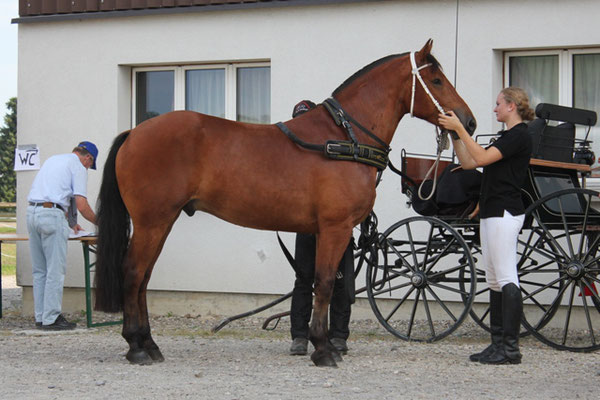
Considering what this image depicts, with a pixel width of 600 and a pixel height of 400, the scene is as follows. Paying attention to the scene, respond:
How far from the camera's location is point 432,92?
6.59 metres

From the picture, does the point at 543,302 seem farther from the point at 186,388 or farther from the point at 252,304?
the point at 186,388

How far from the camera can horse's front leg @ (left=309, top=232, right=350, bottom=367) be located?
6.40 metres

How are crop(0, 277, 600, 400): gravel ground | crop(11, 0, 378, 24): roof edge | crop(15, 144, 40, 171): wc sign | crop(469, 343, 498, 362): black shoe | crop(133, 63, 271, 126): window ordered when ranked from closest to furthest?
crop(0, 277, 600, 400): gravel ground → crop(469, 343, 498, 362): black shoe → crop(11, 0, 378, 24): roof edge → crop(133, 63, 271, 126): window → crop(15, 144, 40, 171): wc sign

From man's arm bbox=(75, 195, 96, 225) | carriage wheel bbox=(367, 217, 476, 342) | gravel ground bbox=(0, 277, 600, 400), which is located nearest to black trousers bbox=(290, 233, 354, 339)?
gravel ground bbox=(0, 277, 600, 400)

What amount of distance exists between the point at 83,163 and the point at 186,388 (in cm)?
399

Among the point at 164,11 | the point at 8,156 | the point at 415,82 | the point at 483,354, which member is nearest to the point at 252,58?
the point at 164,11

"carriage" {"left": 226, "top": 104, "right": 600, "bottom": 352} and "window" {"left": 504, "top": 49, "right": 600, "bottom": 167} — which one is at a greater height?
"window" {"left": 504, "top": 49, "right": 600, "bottom": 167}

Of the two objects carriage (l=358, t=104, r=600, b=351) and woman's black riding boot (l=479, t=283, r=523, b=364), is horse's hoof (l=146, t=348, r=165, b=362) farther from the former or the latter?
woman's black riding boot (l=479, t=283, r=523, b=364)

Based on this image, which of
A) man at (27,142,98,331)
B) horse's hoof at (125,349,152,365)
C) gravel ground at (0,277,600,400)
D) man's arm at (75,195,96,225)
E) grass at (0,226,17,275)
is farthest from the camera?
grass at (0,226,17,275)

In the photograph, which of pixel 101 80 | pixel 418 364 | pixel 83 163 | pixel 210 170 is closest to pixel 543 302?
pixel 418 364

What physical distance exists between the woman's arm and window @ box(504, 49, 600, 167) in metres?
2.84

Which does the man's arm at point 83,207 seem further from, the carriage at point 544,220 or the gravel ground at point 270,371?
the carriage at point 544,220

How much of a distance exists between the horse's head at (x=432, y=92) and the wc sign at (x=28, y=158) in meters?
5.55

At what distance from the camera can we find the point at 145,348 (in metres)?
6.57
